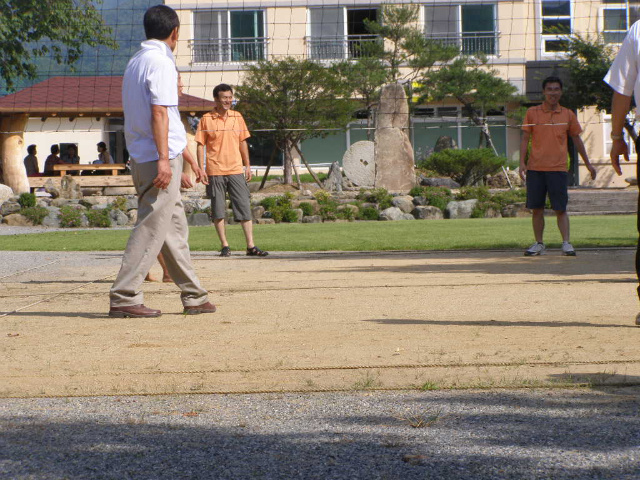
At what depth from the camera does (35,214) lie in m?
20.5

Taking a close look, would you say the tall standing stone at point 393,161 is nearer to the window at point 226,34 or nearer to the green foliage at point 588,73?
the green foliage at point 588,73

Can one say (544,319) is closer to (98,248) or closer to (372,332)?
(372,332)

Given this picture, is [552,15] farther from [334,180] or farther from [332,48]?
[334,180]

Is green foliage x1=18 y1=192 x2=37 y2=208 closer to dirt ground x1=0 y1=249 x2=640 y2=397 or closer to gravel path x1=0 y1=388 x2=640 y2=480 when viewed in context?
dirt ground x1=0 y1=249 x2=640 y2=397

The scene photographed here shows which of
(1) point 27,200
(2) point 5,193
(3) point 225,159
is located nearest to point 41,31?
(2) point 5,193

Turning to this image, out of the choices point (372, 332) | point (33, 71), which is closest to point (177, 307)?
point (372, 332)

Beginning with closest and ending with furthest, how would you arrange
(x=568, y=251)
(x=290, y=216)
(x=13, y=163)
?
(x=568, y=251), (x=290, y=216), (x=13, y=163)

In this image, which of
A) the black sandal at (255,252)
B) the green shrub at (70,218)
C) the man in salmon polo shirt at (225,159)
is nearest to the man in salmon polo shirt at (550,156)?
the black sandal at (255,252)

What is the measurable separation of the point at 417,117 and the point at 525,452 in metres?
38.1

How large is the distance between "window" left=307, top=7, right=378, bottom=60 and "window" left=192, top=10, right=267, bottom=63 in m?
2.12

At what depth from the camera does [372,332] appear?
549 centimetres

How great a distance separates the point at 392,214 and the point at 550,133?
1071 cm

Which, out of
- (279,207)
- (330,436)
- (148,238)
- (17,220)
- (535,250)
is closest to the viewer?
(330,436)

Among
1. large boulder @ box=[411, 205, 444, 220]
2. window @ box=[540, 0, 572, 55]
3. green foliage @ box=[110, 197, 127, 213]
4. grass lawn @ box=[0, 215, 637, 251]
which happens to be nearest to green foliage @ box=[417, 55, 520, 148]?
window @ box=[540, 0, 572, 55]
